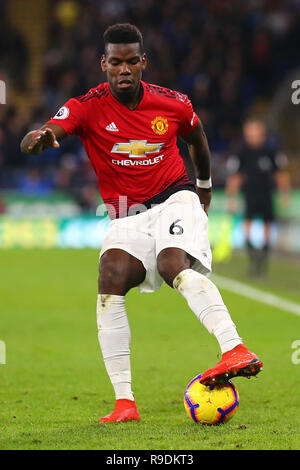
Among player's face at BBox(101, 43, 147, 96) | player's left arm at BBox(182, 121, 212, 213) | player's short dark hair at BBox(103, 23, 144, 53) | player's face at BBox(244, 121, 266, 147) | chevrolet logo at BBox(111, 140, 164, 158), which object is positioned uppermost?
player's short dark hair at BBox(103, 23, 144, 53)

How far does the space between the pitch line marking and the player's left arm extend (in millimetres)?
3952

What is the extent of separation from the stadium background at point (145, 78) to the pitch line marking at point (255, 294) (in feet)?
14.2

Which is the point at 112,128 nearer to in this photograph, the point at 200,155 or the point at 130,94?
the point at 130,94

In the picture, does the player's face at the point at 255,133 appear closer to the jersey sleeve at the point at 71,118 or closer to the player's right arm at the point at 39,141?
the jersey sleeve at the point at 71,118

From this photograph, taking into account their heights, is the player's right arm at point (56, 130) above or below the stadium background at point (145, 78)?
above

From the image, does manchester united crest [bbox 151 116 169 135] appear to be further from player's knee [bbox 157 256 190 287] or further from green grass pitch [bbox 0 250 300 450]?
green grass pitch [bbox 0 250 300 450]

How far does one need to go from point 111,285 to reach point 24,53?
55.8ft

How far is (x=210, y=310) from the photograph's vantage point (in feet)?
14.9

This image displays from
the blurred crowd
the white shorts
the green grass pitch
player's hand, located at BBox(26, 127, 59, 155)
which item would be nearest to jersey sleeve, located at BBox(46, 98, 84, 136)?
player's hand, located at BBox(26, 127, 59, 155)

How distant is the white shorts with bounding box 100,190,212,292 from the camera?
15.9 feet

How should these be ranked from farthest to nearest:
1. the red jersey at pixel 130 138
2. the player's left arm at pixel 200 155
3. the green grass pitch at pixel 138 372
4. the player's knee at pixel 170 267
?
the player's left arm at pixel 200 155 → the red jersey at pixel 130 138 → the player's knee at pixel 170 267 → the green grass pitch at pixel 138 372

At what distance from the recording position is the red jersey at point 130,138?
4.91 meters

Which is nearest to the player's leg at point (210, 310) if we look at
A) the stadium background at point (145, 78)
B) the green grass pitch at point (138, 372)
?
the green grass pitch at point (138, 372)

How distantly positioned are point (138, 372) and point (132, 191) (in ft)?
6.16
